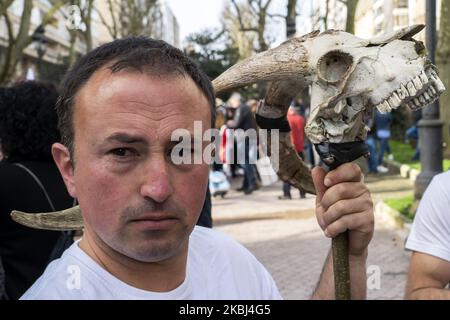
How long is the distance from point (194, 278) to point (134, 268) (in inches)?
8.1

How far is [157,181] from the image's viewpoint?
166cm

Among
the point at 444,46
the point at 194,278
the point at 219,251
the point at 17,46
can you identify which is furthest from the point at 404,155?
the point at 194,278

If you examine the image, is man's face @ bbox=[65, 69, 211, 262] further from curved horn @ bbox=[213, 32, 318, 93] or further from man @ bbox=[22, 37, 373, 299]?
curved horn @ bbox=[213, 32, 318, 93]

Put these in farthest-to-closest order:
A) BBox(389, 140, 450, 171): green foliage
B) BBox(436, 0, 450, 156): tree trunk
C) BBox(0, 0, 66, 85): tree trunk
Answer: BBox(389, 140, 450, 171): green foliage, BBox(436, 0, 450, 156): tree trunk, BBox(0, 0, 66, 85): tree trunk

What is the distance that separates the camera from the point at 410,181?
15273 millimetres

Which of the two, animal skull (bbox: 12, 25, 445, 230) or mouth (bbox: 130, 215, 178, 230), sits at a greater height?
animal skull (bbox: 12, 25, 445, 230)

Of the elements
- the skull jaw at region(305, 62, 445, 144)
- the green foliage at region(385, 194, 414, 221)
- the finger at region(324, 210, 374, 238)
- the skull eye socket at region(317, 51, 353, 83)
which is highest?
the skull eye socket at region(317, 51, 353, 83)

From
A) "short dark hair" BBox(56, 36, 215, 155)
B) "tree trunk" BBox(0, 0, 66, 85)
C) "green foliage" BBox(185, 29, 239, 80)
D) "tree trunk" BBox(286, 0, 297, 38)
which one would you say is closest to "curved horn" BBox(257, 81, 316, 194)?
"short dark hair" BBox(56, 36, 215, 155)

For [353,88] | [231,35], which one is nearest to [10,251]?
[353,88]

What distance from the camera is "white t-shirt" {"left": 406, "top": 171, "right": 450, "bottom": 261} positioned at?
276 cm

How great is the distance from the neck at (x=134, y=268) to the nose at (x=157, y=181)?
241mm

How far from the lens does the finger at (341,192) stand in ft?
6.29
